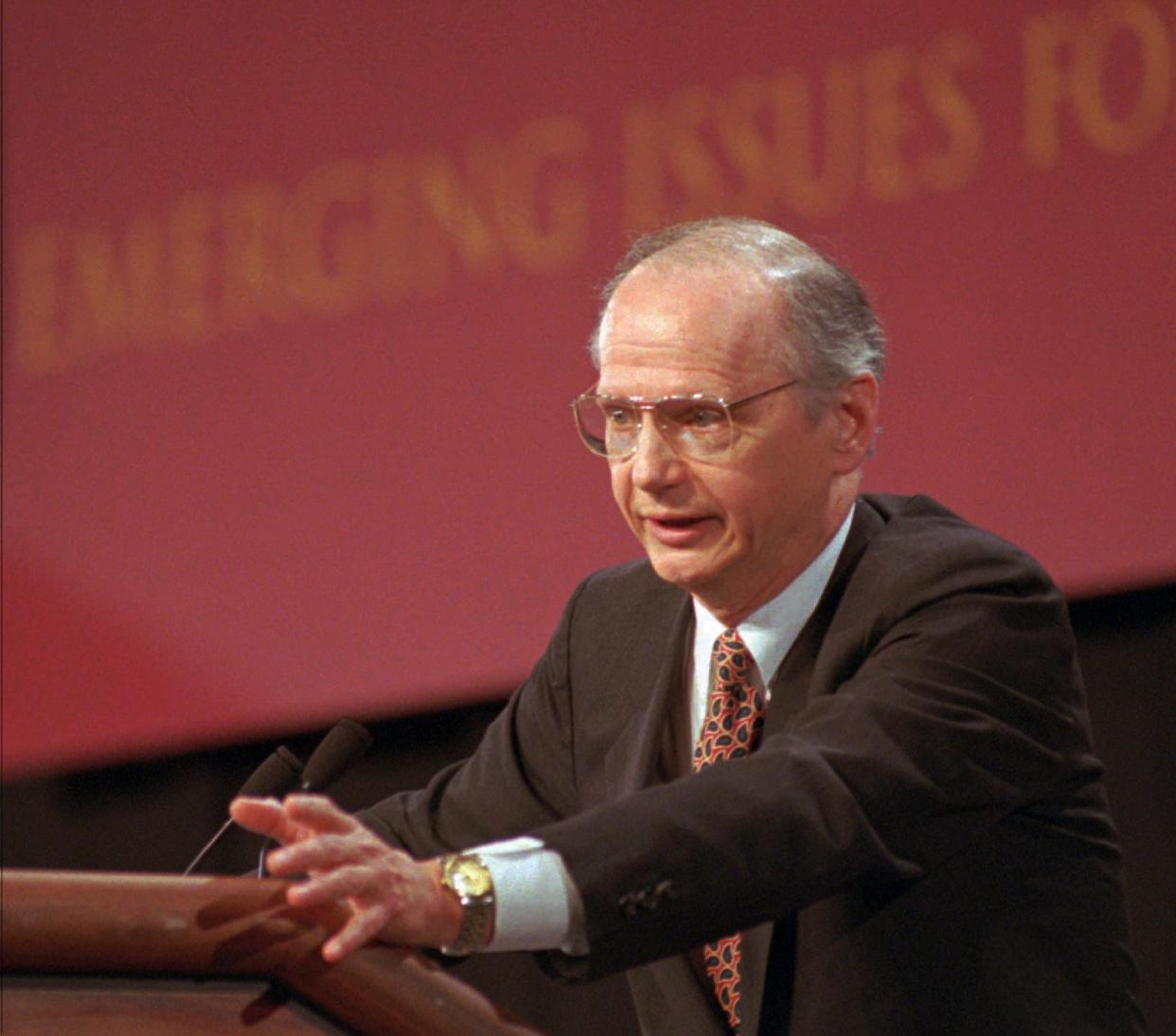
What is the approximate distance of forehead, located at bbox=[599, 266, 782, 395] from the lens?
1.82m

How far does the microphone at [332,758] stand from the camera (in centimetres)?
158

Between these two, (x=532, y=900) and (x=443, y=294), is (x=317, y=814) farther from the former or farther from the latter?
(x=443, y=294)

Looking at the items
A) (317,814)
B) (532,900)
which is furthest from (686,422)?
(317,814)

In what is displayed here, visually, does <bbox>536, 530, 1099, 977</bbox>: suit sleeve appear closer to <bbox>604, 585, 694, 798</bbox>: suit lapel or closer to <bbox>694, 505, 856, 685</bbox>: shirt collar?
<bbox>694, 505, 856, 685</bbox>: shirt collar

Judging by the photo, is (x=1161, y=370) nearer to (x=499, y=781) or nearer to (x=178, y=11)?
(x=499, y=781)

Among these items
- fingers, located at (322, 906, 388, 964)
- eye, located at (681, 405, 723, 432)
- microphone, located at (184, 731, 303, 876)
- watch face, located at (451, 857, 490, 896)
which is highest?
eye, located at (681, 405, 723, 432)

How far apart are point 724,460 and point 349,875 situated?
0.79 metres

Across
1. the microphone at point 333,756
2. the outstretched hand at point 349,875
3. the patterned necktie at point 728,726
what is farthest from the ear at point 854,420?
the outstretched hand at point 349,875

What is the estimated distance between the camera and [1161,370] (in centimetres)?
254

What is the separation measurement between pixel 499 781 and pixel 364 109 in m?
1.79

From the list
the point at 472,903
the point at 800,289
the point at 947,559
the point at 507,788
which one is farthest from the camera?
the point at 507,788

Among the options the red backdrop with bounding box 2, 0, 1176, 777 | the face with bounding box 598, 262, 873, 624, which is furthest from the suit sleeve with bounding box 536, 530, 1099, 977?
the red backdrop with bounding box 2, 0, 1176, 777

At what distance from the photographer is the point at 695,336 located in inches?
71.9

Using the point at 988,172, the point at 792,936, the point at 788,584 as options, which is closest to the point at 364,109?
the point at 988,172
